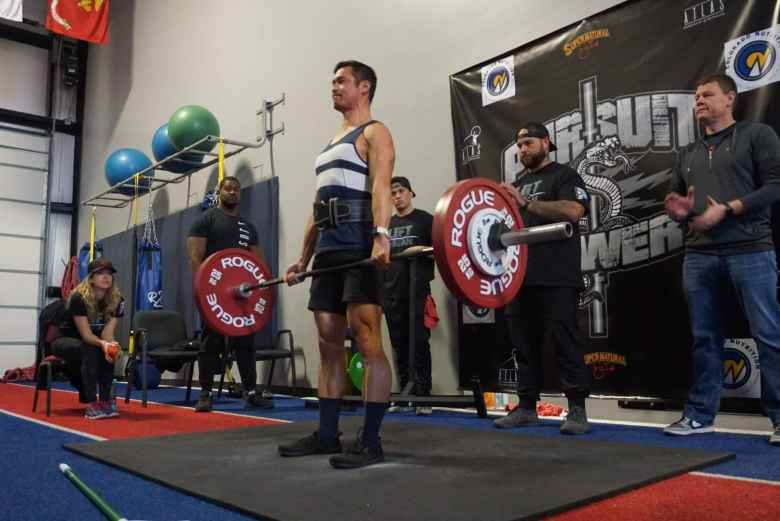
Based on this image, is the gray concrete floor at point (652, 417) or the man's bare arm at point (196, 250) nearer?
the gray concrete floor at point (652, 417)

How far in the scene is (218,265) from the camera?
3.26m

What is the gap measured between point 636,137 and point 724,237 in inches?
32.4

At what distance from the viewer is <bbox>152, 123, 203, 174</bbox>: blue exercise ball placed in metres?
6.19

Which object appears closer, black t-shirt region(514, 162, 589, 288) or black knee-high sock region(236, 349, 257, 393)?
black t-shirt region(514, 162, 589, 288)

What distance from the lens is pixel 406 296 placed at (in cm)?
370

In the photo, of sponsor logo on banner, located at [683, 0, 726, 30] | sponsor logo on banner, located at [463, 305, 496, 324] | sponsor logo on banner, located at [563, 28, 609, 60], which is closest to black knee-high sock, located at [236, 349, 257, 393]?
sponsor logo on banner, located at [463, 305, 496, 324]

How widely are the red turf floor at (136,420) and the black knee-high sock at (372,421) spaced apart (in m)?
1.23

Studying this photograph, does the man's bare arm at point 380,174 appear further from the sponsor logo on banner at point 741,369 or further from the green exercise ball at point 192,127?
the green exercise ball at point 192,127

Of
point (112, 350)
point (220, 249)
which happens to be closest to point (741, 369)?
point (220, 249)

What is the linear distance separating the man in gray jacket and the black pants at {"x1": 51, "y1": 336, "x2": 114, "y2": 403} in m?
2.87

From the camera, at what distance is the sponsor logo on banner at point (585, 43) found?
3.32 metres

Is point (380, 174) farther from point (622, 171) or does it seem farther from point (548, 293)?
point (622, 171)

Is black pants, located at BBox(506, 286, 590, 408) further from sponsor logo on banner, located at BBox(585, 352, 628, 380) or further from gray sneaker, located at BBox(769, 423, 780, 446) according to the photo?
gray sneaker, located at BBox(769, 423, 780, 446)

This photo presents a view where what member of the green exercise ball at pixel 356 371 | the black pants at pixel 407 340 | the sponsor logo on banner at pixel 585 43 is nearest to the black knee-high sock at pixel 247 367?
the green exercise ball at pixel 356 371
